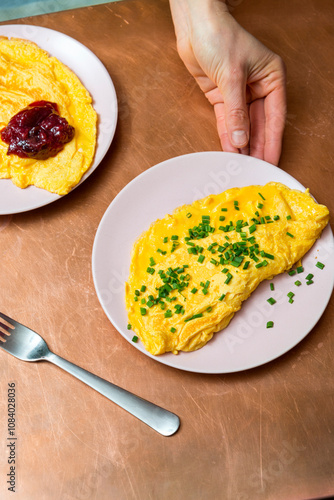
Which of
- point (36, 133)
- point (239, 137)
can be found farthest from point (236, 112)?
point (36, 133)

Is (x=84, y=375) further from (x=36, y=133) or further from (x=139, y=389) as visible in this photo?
(x=36, y=133)

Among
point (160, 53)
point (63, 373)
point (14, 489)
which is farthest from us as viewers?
point (160, 53)

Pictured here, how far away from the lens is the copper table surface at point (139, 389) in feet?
8.35

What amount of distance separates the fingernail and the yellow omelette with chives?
31cm

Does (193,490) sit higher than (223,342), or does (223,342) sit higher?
(223,342)

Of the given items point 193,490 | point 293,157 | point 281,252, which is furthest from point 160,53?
point 193,490

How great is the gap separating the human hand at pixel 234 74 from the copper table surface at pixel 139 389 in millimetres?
182

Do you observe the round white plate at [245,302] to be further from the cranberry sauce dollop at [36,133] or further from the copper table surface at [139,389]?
the cranberry sauce dollop at [36,133]

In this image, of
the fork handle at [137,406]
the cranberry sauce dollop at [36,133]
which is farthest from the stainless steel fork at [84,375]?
the cranberry sauce dollop at [36,133]

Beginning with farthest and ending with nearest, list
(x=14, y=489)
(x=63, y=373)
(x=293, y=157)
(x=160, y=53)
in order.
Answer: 1. (x=160, y=53)
2. (x=293, y=157)
3. (x=63, y=373)
4. (x=14, y=489)

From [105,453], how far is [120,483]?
7.0 inches

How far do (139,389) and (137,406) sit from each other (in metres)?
0.11

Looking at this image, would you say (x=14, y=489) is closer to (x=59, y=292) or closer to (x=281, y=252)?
(x=59, y=292)

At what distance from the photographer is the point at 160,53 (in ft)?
11.2
